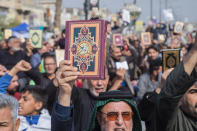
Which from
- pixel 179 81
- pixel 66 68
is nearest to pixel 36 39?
pixel 66 68

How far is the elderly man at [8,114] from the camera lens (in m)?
3.14

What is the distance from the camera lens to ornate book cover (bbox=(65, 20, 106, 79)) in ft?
10.7

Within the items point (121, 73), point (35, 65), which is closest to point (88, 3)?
point (35, 65)

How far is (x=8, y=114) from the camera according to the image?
10.5 ft

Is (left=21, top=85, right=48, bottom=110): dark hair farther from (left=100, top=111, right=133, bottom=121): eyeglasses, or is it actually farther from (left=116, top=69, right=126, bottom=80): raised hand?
(left=100, top=111, right=133, bottom=121): eyeglasses

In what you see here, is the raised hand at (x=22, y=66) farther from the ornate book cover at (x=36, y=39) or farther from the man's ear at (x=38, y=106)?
the ornate book cover at (x=36, y=39)

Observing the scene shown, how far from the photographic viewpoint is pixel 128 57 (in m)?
10.8

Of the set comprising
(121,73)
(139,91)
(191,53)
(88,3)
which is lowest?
(139,91)

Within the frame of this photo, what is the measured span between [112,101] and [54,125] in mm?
485

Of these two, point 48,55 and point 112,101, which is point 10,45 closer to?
point 48,55

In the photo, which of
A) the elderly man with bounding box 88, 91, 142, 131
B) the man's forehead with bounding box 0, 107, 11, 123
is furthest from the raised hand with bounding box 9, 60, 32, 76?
the elderly man with bounding box 88, 91, 142, 131

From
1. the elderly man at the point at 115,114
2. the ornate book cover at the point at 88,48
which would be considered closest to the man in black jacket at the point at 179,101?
the elderly man at the point at 115,114

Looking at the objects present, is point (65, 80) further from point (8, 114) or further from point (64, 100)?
point (8, 114)

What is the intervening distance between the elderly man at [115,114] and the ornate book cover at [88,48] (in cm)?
27
